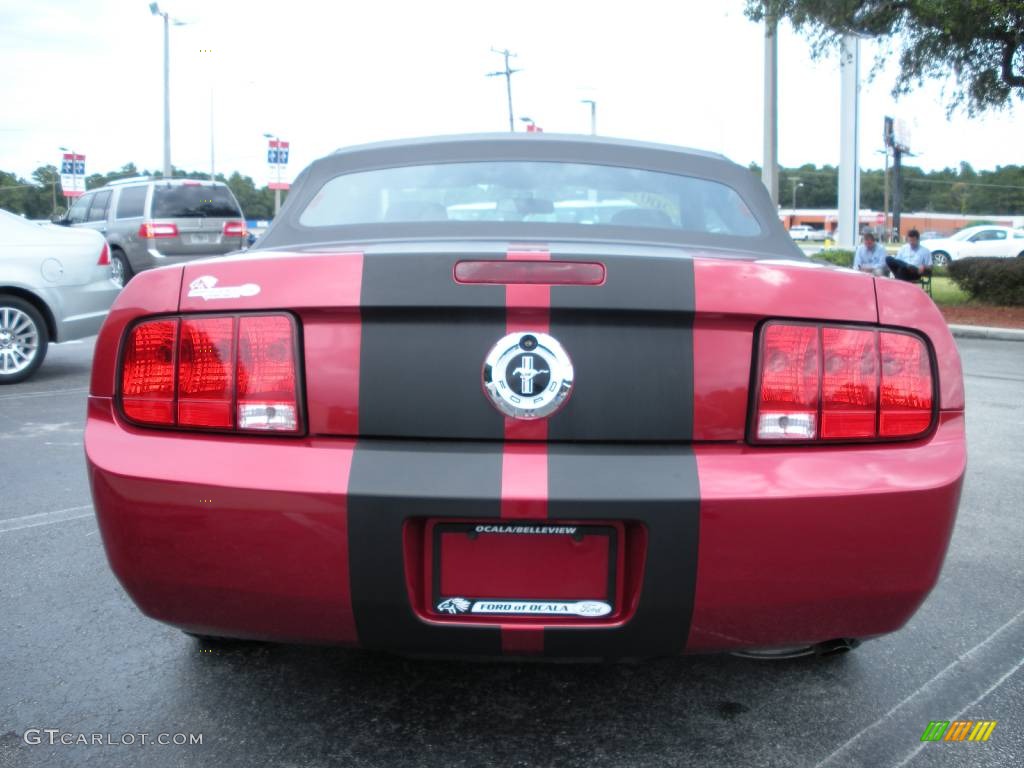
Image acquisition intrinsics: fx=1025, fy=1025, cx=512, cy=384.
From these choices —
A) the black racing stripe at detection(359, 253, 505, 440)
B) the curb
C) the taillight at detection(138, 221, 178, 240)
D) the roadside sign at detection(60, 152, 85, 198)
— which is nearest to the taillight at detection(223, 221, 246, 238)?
the taillight at detection(138, 221, 178, 240)

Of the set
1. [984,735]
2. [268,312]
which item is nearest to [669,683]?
[984,735]

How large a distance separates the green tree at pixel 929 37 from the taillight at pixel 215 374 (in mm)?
15179

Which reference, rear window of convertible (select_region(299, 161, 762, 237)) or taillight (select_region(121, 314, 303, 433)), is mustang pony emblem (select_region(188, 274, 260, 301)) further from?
rear window of convertible (select_region(299, 161, 762, 237))

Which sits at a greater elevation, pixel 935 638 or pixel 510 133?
pixel 510 133

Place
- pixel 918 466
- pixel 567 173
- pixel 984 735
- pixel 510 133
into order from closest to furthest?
pixel 918 466, pixel 984 735, pixel 567 173, pixel 510 133

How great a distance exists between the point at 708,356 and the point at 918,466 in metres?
0.51

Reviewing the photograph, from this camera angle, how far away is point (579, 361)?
83.6 inches

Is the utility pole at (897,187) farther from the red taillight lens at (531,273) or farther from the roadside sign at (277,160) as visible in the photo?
the red taillight lens at (531,273)

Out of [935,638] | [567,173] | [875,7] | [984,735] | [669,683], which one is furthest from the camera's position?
[875,7]

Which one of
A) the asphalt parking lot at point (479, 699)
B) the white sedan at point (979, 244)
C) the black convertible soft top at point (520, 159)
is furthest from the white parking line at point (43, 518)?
the white sedan at point (979, 244)

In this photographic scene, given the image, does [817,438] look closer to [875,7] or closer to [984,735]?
[984,735]

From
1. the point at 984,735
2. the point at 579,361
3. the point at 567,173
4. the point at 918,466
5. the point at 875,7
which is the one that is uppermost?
the point at 875,7

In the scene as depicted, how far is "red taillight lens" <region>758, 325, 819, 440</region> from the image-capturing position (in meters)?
2.18

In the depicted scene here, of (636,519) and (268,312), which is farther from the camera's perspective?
(268,312)
